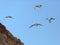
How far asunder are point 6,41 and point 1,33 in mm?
238

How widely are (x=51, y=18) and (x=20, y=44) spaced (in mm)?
1625

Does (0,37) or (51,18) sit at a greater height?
(51,18)

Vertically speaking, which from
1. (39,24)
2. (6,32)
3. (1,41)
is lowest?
(1,41)

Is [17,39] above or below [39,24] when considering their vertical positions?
below

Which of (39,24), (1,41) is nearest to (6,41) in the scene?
(1,41)

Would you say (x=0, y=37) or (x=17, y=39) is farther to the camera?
(x=17, y=39)

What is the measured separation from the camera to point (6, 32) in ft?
20.9

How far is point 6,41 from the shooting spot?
602cm

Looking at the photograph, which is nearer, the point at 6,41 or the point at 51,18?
the point at 6,41

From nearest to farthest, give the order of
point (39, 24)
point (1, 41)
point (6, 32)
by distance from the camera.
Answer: point (1, 41) → point (6, 32) → point (39, 24)

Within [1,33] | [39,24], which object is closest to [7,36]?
[1,33]

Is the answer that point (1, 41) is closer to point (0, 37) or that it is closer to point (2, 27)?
point (0, 37)

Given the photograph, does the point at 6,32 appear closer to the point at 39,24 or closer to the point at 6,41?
the point at 6,41

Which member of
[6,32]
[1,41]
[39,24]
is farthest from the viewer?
[39,24]
